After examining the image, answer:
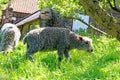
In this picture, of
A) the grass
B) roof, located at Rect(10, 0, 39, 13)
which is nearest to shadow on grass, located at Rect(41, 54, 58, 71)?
the grass

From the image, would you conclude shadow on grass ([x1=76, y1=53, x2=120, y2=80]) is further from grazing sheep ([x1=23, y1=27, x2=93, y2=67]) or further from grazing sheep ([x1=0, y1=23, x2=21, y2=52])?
grazing sheep ([x1=0, y1=23, x2=21, y2=52])

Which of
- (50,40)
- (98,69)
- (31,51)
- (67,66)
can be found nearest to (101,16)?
(98,69)

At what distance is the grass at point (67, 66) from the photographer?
6.80m

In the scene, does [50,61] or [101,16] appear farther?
[50,61]

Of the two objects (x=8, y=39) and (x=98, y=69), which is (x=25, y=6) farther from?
(x=98, y=69)

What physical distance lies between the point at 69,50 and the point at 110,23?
3.67 metres

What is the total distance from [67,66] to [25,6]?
120ft

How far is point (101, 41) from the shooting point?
11.5 metres

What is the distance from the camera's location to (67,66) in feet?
26.0

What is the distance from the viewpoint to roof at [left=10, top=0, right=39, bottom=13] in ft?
142

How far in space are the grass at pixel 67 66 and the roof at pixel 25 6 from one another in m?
33.4

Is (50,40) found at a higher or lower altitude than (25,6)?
higher

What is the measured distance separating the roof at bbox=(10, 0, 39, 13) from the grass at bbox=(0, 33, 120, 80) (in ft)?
110

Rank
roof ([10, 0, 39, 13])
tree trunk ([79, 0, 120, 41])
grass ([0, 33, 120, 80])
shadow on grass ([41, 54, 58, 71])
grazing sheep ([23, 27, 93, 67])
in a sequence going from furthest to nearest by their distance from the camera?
roof ([10, 0, 39, 13]) < grazing sheep ([23, 27, 93, 67]) < shadow on grass ([41, 54, 58, 71]) < grass ([0, 33, 120, 80]) < tree trunk ([79, 0, 120, 41])
